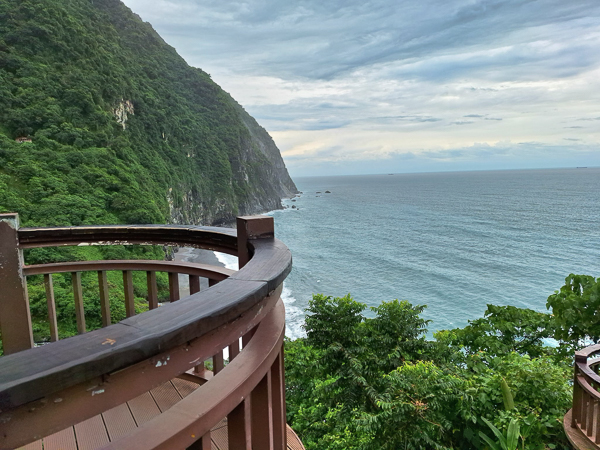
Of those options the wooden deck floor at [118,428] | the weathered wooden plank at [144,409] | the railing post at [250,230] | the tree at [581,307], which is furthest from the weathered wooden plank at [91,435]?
the tree at [581,307]

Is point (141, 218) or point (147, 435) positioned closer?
point (147, 435)

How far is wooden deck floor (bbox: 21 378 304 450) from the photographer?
5.29ft

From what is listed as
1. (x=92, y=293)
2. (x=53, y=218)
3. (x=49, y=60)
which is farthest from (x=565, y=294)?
(x=49, y=60)

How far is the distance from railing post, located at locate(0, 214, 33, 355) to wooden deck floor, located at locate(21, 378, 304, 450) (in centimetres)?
71

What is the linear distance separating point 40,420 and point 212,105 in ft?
275

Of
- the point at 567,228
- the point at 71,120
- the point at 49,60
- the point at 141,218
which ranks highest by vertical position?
the point at 49,60

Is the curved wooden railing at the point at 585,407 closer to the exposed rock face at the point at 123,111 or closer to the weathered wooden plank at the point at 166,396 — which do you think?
the weathered wooden plank at the point at 166,396

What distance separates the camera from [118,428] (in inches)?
69.1

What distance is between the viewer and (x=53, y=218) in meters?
26.9

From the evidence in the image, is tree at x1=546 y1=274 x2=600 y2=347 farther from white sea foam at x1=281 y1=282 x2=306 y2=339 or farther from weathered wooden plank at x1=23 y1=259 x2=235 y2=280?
white sea foam at x1=281 y1=282 x2=306 y2=339

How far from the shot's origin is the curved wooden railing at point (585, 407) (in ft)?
14.3

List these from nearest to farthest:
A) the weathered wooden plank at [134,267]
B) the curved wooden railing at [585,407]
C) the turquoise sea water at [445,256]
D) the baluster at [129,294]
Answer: the weathered wooden plank at [134,267] → the baluster at [129,294] → the curved wooden railing at [585,407] → the turquoise sea water at [445,256]

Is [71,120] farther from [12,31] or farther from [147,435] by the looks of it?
[147,435]

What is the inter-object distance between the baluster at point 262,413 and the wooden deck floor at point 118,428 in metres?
0.62
